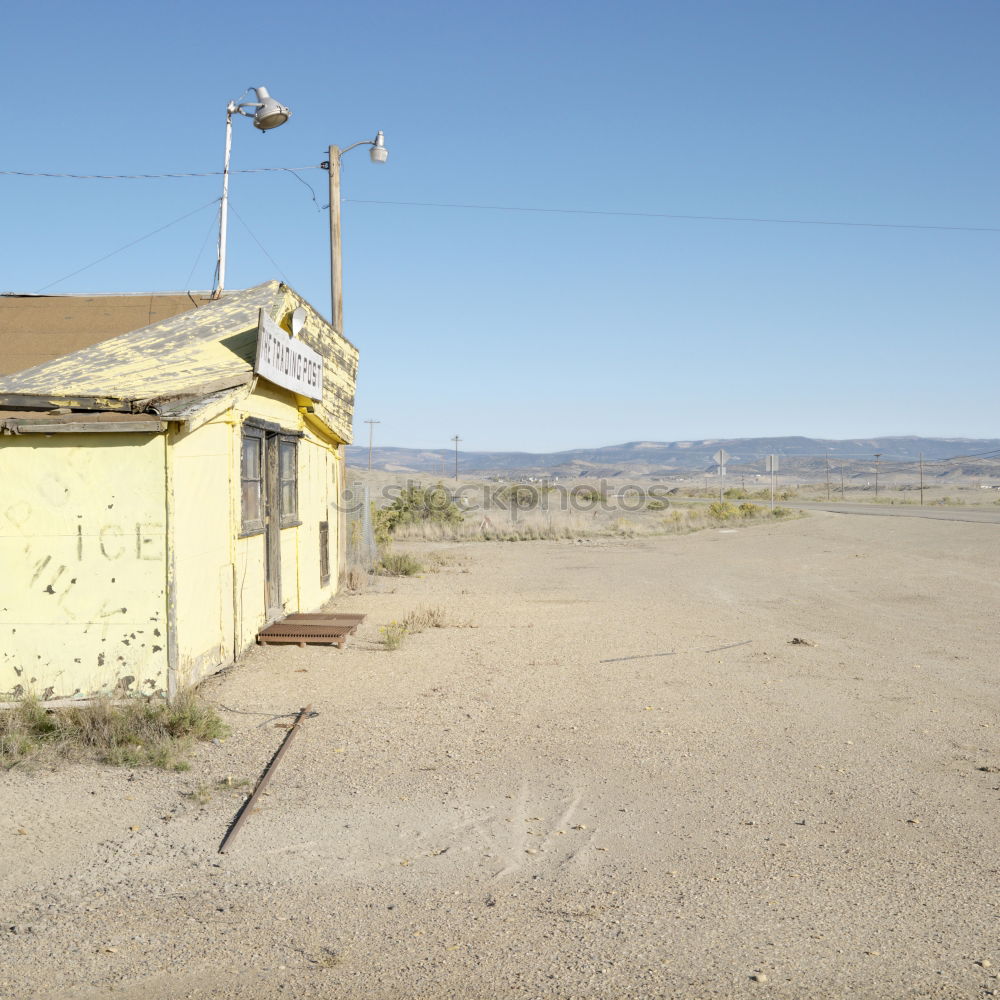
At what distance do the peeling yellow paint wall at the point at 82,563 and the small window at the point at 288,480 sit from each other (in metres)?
3.68

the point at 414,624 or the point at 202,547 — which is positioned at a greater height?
the point at 202,547

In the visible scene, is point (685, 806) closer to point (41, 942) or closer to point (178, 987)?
point (178, 987)

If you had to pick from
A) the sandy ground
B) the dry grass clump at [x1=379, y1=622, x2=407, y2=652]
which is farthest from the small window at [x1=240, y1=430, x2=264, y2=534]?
the dry grass clump at [x1=379, y1=622, x2=407, y2=652]

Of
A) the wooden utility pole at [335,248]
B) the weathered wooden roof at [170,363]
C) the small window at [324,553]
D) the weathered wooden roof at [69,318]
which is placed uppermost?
the wooden utility pole at [335,248]

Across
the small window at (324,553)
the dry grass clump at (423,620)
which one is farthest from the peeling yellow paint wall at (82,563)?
the small window at (324,553)

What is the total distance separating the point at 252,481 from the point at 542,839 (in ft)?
19.1

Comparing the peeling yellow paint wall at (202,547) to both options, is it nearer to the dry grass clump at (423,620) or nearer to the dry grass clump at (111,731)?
the dry grass clump at (111,731)

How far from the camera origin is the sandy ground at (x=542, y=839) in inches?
148

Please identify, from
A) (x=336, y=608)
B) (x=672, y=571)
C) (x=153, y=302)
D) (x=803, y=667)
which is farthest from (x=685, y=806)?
(x=672, y=571)

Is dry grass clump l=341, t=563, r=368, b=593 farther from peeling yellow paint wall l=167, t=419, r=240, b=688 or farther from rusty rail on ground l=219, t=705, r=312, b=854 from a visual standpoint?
rusty rail on ground l=219, t=705, r=312, b=854

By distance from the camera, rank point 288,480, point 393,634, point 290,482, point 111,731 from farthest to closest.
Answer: point 290,482 < point 288,480 < point 393,634 < point 111,731

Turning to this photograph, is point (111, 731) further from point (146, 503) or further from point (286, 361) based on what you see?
point (286, 361)

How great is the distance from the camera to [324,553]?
13.8 meters

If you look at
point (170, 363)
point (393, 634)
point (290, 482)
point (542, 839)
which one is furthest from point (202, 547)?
point (542, 839)
